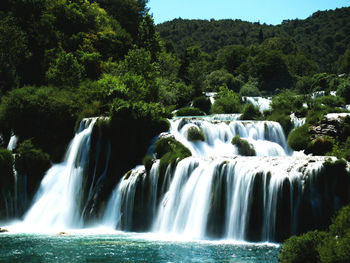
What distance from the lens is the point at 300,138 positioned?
32.9m

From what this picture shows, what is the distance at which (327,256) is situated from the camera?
41.8 feet

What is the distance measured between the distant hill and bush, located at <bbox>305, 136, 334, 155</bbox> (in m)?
122

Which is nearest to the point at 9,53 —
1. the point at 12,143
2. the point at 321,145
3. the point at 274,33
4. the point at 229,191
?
the point at 12,143

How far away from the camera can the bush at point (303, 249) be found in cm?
1391

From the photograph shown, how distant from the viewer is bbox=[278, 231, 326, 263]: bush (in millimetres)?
13906

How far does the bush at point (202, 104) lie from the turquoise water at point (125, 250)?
119 ft

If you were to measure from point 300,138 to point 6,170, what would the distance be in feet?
71.1

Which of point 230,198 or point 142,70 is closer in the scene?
point 230,198

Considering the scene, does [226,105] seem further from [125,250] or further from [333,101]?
[125,250]

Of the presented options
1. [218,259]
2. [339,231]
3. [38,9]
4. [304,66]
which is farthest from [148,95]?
[304,66]

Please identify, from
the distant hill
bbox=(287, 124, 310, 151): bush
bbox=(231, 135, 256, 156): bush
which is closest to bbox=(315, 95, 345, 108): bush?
bbox=(287, 124, 310, 151): bush

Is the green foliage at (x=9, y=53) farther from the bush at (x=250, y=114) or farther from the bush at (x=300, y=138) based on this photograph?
the bush at (x=300, y=138)

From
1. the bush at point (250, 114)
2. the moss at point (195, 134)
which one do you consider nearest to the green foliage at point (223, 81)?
the bush at point (250, 114)

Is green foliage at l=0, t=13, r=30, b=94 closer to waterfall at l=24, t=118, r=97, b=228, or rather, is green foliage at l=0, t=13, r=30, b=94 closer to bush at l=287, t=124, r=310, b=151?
waterfall at l=24, t=118, r=97, b=228
